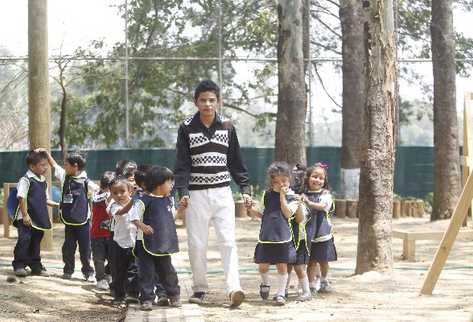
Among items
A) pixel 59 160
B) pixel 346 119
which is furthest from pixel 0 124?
pixel 346 119

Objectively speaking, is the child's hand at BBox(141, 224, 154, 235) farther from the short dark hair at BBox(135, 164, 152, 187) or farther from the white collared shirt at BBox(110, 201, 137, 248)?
the white collared shirt at BBox(110, 201, 137, 248)

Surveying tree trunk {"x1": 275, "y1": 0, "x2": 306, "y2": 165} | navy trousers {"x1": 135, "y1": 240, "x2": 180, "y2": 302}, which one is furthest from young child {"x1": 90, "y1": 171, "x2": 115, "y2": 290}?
tree trunk {"x1": 275, "y1": 0, "x2": 306, "y2": 165}

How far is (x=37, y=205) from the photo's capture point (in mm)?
10227

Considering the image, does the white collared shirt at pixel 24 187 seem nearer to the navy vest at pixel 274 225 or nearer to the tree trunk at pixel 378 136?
the navy vest at pixel 274 225

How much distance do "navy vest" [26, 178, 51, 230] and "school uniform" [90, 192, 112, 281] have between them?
2.08 feet

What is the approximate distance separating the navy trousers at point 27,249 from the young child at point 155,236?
2.22 metres

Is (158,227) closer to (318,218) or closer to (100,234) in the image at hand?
(318,218)

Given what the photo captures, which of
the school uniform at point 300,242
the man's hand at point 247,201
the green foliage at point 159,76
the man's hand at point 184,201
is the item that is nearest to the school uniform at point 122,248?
the man's hand at point 184,201

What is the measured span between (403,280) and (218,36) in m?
13.6

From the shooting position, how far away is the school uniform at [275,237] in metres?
8.48

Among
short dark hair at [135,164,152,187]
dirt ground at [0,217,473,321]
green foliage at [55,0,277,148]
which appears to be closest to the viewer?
dirt ground at [0,217,473,321]

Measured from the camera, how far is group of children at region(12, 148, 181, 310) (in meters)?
8.23

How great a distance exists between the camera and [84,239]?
33.9ft

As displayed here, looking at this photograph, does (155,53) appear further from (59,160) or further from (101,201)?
(101,201)
